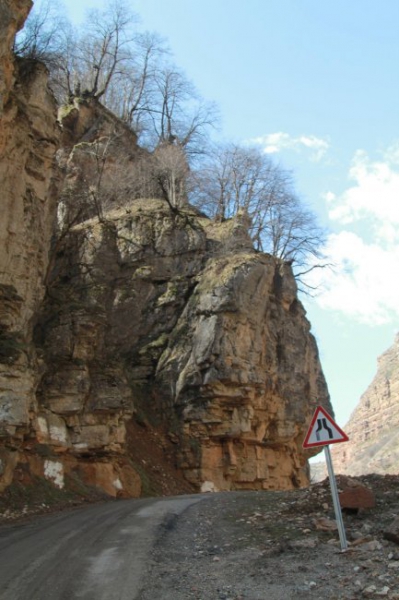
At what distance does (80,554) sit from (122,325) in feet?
66.9

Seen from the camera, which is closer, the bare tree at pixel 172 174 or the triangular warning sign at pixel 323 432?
the triangular warning sign at pixel 323 432

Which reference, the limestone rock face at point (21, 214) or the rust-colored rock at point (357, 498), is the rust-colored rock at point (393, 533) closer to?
the rust-colored rock at point (357, 498)

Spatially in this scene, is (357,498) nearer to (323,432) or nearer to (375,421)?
(323,432)

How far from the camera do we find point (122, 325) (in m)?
28.9

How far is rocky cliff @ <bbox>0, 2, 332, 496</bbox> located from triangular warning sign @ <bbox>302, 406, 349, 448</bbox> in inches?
383

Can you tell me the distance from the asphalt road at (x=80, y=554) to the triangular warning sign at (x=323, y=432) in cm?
282

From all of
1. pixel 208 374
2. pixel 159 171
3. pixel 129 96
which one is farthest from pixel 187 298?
pixel 129 96

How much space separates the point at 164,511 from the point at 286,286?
22.0 metres

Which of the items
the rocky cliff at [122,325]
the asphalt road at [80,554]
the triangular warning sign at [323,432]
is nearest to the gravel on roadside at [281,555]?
the asphalt road at [80,554]

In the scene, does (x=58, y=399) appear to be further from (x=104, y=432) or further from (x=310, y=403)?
(x=310, y=403)

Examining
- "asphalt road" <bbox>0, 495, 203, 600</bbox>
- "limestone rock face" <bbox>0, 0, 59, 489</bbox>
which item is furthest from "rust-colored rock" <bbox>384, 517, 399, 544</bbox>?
"limestone rock face" <bbox>0, 0, 59, 489</bbox>

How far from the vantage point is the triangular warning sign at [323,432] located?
8.19m

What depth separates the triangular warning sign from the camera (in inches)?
322

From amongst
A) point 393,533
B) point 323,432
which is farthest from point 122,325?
point 393,533
